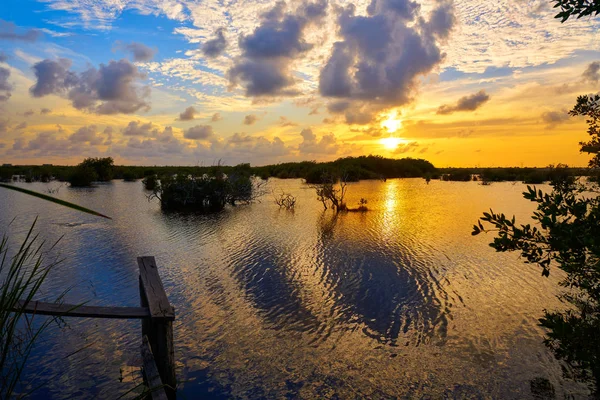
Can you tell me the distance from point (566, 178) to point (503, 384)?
3154 mm

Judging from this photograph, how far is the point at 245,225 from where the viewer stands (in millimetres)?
21047

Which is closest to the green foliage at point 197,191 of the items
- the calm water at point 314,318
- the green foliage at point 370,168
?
the calm water at point 314,318

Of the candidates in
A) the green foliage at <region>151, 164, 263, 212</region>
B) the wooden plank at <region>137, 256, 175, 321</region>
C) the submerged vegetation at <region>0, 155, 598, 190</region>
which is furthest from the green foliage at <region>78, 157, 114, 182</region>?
the wooden plank at <region>137, 256, 175, 321</region>

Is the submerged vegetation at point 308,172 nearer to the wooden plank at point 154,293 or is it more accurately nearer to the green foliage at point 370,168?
the green foliage at point 370,168

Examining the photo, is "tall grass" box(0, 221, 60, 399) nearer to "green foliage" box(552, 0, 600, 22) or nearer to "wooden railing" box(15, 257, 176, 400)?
"wooden railing" box(15, 257, 176, 400)

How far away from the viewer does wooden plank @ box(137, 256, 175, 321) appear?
4.89 m

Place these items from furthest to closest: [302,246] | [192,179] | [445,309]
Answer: [192,179]
[302,246]
[445,309]

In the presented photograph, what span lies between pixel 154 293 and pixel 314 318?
4.10m

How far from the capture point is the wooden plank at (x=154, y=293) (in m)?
4.89

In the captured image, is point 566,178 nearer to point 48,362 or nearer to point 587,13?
point 587,13

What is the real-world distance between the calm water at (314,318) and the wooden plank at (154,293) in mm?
1173

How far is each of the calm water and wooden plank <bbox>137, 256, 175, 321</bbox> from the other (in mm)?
1173

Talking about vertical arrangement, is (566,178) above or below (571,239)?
above

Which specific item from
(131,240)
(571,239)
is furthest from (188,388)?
(131,240)
